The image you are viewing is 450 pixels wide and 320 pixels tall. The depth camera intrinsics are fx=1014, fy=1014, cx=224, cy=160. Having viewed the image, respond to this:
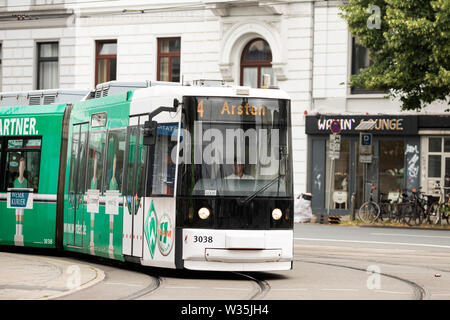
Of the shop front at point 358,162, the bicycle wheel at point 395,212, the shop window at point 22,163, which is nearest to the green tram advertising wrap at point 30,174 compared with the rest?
the shop window at point 22,163

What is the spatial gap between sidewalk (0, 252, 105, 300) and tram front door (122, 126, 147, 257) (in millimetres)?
631

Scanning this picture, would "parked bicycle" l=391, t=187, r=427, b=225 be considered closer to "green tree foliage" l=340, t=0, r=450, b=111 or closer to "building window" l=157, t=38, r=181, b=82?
"green tree foliage" l=340, t=0, r=450, b=111

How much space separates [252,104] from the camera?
14242 mm

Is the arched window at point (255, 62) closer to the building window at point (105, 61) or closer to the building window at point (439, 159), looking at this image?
the building window at point (105, 61)

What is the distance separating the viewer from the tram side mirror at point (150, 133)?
1426 centimetres

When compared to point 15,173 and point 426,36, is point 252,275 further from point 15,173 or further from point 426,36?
point 426,36

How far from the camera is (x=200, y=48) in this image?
121ft

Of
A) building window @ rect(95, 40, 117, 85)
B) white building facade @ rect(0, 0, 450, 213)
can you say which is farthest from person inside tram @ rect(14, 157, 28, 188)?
building window @ rect(95, 40, 117, 85)

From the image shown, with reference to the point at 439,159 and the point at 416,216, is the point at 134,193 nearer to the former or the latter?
the point at 416,216

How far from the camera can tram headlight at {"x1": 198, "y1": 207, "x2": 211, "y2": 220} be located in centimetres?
1379

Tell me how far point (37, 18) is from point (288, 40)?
34.5 feet

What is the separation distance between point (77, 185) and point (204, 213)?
154 inches

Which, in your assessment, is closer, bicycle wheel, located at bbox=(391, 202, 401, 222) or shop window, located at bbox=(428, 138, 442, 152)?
bicycle wheel, located at bbox=(391, 202, 401, 222)
